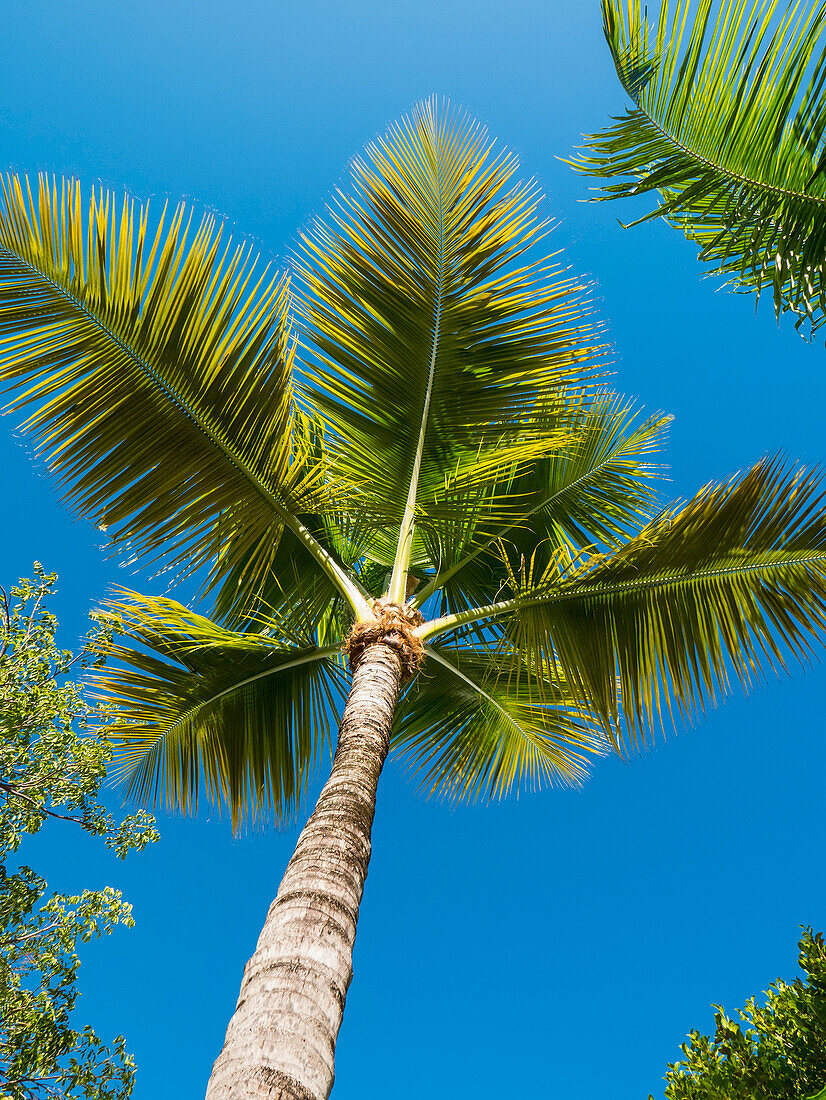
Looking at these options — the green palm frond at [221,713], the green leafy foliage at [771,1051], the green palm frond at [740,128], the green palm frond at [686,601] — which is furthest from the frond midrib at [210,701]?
the green leafy foliage at [771,1051]

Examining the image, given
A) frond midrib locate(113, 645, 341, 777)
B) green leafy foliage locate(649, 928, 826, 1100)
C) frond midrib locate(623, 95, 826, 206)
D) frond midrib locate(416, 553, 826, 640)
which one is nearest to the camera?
frond midrib locate(623, 95, 826, 206)

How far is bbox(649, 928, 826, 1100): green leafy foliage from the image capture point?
7.46 m

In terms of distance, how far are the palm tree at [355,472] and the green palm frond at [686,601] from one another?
0.02 meters

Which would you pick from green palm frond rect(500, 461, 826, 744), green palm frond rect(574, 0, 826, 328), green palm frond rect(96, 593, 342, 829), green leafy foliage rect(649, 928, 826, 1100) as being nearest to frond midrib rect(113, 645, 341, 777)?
green palm frond rect(96, 593, 342, 829)

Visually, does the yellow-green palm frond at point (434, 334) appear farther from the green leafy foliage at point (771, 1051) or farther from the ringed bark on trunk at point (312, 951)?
the green leafy foliage at point (771, 1051)

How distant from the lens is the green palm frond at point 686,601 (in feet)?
15.9

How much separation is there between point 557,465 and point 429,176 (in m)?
2.37

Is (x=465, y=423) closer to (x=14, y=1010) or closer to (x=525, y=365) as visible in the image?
(x=525, y=365)

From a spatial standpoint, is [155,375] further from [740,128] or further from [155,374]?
[740,128]

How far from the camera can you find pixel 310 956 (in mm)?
2693

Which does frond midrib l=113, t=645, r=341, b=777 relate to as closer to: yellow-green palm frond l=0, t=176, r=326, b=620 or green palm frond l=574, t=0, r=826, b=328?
yellow-green palm frond l=0, t=176, r=326, b=620

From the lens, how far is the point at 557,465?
19.7 feet

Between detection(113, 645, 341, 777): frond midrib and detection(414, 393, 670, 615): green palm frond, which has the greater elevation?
detection(414, 393, 670, 615): green palm frond

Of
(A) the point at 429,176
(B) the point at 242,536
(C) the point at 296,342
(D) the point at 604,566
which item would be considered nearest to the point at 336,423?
(C) the point at 296,342
